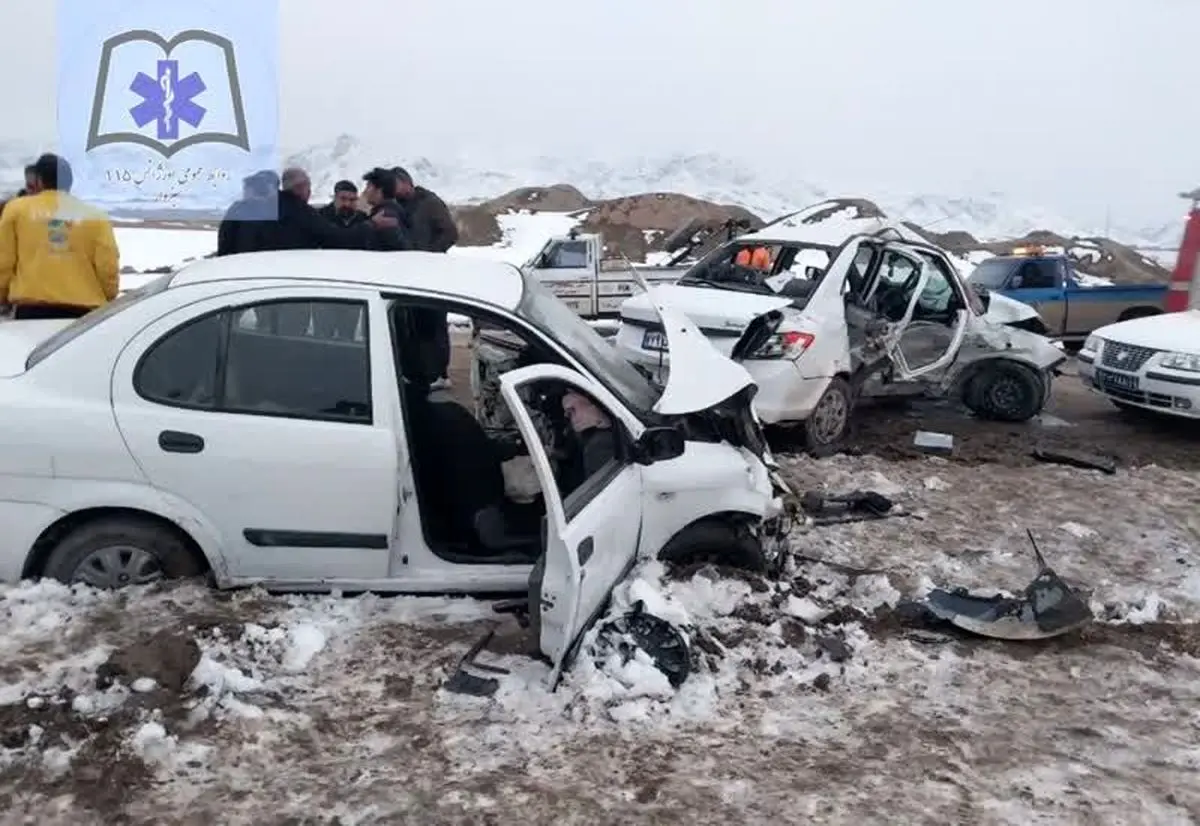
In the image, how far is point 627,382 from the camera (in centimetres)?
490

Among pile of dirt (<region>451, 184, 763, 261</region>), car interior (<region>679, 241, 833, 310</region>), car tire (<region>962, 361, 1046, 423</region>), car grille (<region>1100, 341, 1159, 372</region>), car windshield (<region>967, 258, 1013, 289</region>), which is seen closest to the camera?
car interior (<region>679, 241, 833, 310</region>)

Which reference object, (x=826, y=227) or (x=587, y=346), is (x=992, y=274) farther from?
(x=587, y=346)

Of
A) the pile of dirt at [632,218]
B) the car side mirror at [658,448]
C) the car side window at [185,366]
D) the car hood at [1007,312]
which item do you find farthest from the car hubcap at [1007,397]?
the pile of dirt at [632,218]

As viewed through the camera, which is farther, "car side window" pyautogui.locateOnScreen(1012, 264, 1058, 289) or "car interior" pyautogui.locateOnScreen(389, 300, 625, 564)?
"car side window" pyautogui.locateOnScreen(1012, 264, 1058, 289)

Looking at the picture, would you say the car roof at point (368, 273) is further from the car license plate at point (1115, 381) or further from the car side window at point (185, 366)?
the car license plate at point (1115, 381)

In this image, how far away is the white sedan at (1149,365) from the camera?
9.37 metres

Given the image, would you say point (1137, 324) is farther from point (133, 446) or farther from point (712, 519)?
point (133, 446)

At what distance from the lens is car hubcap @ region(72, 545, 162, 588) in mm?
4316

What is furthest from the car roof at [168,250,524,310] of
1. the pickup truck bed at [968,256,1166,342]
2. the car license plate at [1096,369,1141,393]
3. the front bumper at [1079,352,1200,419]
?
the pickup truck bed at [968,256,1166,342]

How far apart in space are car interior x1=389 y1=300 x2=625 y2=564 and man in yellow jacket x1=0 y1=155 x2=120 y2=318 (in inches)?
123

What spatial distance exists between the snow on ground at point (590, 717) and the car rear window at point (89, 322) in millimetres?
954

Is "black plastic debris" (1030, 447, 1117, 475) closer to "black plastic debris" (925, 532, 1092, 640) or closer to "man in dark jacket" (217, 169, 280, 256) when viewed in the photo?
"black plastic debris" (925, 532, 1092, 640)

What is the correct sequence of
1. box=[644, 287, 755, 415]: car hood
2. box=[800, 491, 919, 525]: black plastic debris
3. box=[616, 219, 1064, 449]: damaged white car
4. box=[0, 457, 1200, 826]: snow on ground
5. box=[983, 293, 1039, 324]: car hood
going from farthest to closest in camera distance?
box=[983, 293, 1039, 324]: car hood < box=[616, 219, 1064, 449]: damaged white car < box=[800, 491, 919, 525]: black plastic debris < box=[644, 287, 755, 415]: car hood < box=[0, 457, 1200, 826]: snow on ground

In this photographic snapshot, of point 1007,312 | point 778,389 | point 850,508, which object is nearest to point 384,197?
point 778,389
